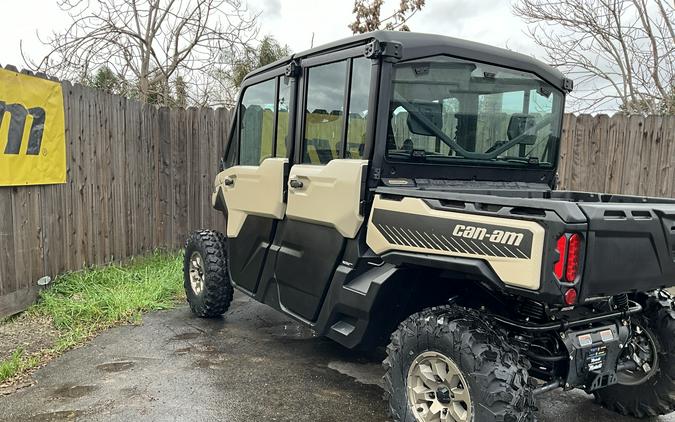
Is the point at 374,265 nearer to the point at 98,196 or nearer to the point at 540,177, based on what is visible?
the point at 540,177

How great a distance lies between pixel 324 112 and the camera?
3766mm

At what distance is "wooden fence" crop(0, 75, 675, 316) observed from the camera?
17.5 ft

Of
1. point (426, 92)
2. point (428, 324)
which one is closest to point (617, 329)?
point (428, 324)

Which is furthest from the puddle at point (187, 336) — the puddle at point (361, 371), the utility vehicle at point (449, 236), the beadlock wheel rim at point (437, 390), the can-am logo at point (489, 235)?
the can-am logo at point (489, 235)

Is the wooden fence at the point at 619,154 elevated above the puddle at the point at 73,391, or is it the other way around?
the wooden fence at the point at 619,154

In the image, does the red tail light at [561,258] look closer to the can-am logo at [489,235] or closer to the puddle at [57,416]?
the can-am logo at [489,235]

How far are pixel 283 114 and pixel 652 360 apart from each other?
10.0ft

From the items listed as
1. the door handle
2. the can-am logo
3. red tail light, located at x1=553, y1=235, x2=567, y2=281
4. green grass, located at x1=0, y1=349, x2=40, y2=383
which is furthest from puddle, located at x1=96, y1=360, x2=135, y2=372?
red tail light, located at x1=553, y1=235, x2=567, y2=281

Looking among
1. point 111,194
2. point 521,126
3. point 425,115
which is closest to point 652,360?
point 521,126

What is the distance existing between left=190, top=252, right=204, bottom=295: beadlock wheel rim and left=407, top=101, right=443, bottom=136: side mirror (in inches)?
115

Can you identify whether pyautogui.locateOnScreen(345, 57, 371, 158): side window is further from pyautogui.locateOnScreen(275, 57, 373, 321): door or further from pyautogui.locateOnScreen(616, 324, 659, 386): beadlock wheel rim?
pyautogui.locateOnScreen(616, 324, 659, 386): beadlock wheel rim

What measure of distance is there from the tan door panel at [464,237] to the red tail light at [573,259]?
A: 4.8 inches

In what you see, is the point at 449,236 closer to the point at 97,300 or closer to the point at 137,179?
the point at 97,300

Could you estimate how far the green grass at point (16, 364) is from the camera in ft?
12.5
